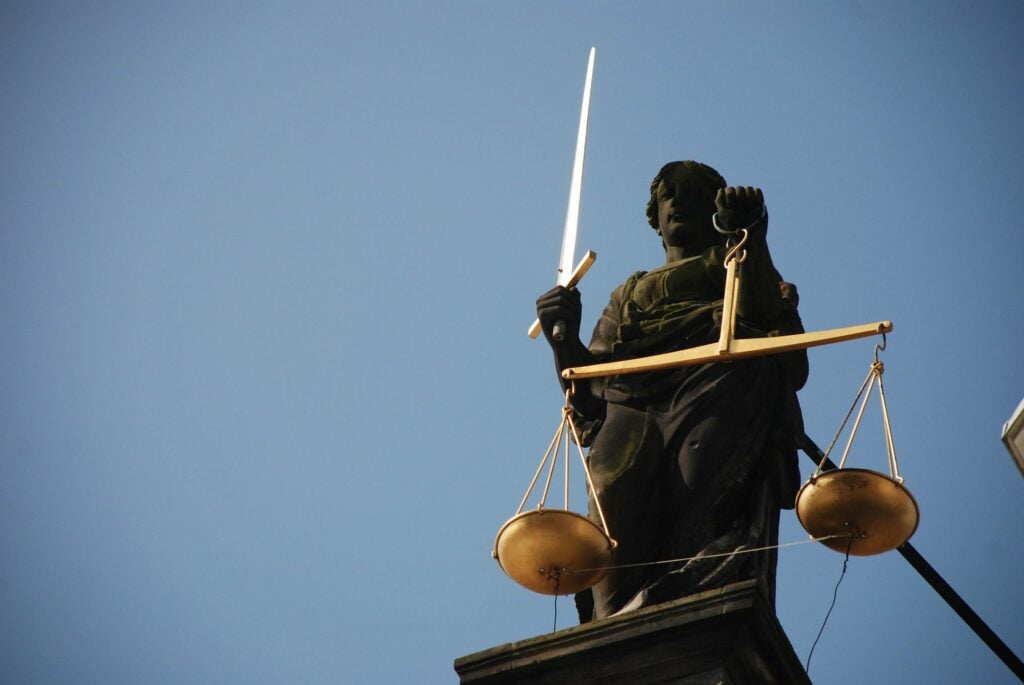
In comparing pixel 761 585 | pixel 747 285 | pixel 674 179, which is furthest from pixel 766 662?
pixel 674 179

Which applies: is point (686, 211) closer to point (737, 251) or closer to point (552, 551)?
point (737, 251)

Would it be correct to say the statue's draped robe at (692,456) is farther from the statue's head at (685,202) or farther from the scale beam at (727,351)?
the statue's head at (685,202)

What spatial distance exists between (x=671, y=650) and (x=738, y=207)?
2724mm

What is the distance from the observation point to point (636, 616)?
788 cm

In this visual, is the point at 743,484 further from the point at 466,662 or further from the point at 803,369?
the point at 466,662

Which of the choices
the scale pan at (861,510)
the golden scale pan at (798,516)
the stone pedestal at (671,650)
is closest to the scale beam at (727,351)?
the golden scale pan at (798,516)

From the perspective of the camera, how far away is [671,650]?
25.4ft

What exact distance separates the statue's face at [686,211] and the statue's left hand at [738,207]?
0.95 metres

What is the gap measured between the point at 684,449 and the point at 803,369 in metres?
0.94

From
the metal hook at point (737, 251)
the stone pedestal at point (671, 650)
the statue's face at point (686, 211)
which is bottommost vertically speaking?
the stone pedestal at point (671, 650)

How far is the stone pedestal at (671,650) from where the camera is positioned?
25.1 ft

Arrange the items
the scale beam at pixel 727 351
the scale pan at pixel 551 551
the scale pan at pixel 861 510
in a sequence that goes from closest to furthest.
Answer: the scale pan at pixel 861 510 < the scale pan at pixel 551 551 < the scale beam at pixel 727 351

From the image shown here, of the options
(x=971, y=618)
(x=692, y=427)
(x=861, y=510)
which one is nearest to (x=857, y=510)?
(x=861, y=510)

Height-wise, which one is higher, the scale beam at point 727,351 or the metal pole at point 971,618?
the scale beam at point 727,351
